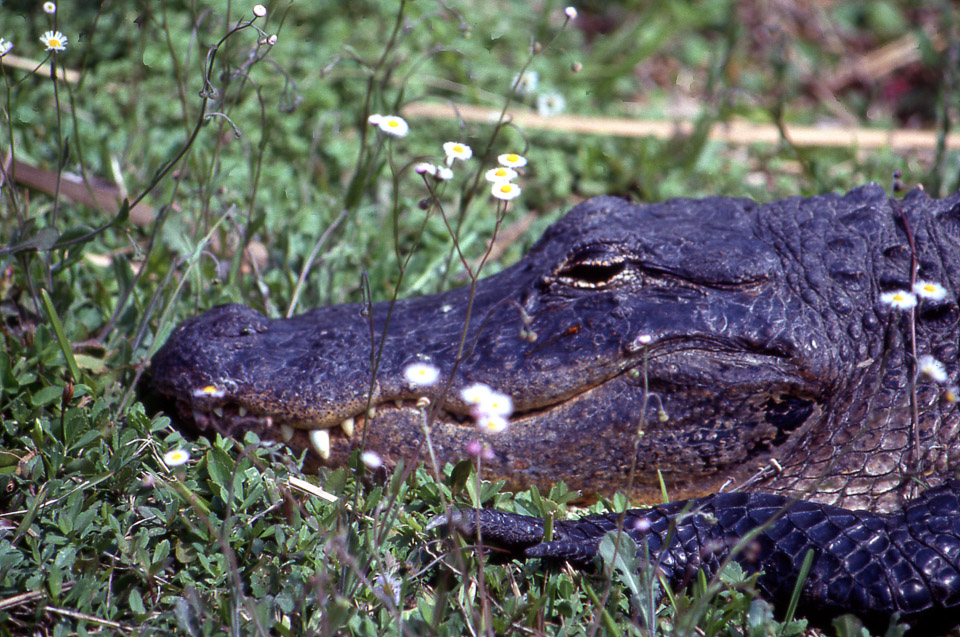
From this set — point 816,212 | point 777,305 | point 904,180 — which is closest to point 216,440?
point 777,305

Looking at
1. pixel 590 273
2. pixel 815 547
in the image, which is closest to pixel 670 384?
pixel 590 273

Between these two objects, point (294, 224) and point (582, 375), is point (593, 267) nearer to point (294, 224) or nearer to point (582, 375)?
point (582, 375)

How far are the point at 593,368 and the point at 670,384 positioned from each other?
236mm

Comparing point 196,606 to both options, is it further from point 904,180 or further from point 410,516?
point 904,180

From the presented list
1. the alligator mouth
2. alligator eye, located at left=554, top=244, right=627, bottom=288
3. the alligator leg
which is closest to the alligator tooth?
the alligator mouth

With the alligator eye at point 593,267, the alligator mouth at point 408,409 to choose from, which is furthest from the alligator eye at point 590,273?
the alligator mouth at point 408,409

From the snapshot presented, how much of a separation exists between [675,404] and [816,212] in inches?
36.9

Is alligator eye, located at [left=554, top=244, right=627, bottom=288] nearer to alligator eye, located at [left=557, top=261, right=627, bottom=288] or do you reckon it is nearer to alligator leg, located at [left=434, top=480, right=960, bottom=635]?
alligator eye, located at [left=557, top=261, right=627, bottom=288]

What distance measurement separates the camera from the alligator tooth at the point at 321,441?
7.72 feet

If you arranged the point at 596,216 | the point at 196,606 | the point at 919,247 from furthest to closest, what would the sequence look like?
the point at 596,216 < the point at 919,247 < the point at 196,606

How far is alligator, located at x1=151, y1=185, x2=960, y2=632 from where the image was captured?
2293 mm

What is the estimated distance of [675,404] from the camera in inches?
95.2

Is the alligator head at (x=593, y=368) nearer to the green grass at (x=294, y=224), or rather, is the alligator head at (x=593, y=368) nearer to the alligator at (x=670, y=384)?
the alligator at (x=670, y=384)

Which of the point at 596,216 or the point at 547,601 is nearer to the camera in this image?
the point at 547,601
